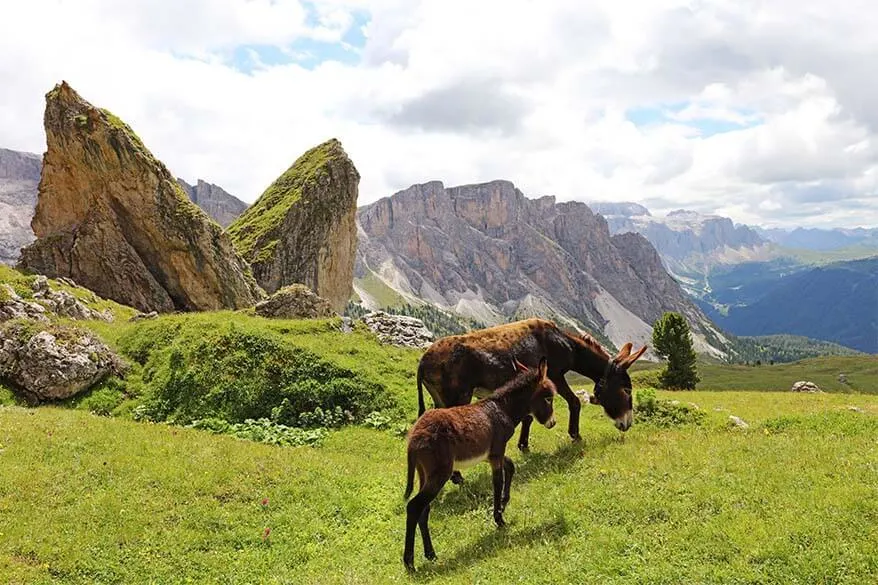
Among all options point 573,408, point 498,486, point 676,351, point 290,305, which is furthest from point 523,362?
point 676,351

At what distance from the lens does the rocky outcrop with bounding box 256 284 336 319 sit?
1396 inches

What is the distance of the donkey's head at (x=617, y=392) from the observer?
17016 mm

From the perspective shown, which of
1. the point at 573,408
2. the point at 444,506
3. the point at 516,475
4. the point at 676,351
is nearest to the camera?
the point at 444,506

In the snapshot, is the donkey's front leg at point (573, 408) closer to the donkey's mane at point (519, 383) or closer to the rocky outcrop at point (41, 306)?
the donkey's mane at point (519, 383)

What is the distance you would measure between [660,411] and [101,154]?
189 feet

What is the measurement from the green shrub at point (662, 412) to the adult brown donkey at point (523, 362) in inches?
A: 160

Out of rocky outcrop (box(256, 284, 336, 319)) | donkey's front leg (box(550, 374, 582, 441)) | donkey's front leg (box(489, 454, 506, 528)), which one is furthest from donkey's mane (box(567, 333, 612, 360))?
rocky outcrop (box(256, 284, 336, 319))

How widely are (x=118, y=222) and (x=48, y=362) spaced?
38.4 metres

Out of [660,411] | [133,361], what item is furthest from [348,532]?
[133,361]

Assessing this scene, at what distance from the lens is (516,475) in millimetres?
14750

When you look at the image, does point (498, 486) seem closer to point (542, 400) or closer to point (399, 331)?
point (542, 400)

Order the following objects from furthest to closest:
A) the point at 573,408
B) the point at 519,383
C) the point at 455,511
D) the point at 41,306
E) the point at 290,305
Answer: the point at 290,305 < the point at 41,306 < the point at 573,408 < the point at 455,511 < the point at 519,383

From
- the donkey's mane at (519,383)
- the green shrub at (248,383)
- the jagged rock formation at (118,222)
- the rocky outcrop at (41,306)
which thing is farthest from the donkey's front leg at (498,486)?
the jagged rock formation at (118,222)

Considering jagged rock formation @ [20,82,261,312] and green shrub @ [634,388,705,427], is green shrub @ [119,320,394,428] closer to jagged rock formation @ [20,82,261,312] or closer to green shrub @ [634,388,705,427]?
green shrub @ [634,388,705,427]
